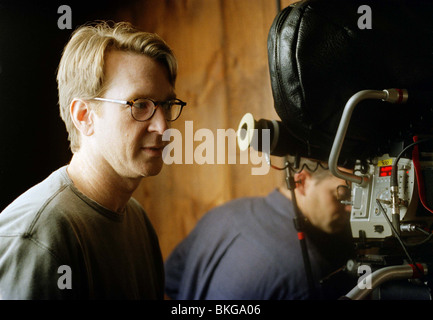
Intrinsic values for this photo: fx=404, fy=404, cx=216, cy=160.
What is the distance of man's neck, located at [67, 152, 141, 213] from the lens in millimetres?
998

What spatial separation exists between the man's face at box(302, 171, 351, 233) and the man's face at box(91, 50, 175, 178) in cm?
60

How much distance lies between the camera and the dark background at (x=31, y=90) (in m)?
1.18

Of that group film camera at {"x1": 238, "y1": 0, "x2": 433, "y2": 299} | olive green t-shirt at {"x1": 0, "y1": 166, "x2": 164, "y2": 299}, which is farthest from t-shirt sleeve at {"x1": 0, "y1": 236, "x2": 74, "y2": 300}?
film camera at {"x1": 238, "y1": 0, "x2": 433, "y2": 299}

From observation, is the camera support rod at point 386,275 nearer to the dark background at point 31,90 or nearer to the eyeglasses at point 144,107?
the eyeglasses at point 144,107

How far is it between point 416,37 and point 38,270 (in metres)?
0.93

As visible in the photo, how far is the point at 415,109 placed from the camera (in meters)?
0.89

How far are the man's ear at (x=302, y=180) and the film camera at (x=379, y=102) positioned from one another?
0.43 metres

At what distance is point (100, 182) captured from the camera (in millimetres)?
1024

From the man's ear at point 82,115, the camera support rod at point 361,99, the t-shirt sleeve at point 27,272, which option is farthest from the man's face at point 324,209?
the t-shirt sleeve at point 27,272

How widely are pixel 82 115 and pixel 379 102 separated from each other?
2.40 ft

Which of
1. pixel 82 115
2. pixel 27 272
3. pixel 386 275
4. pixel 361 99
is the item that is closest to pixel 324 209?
pixel 386 275

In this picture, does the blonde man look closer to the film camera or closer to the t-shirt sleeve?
the t-shirt sleeve

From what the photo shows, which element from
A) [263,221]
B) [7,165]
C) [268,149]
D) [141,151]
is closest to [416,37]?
[268,149]
